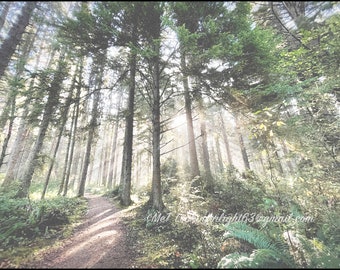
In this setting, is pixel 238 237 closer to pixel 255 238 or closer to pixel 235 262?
pixel 255 238

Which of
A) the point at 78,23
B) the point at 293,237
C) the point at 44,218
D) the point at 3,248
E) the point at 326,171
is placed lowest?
the point at 293,237

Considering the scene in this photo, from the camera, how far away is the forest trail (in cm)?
408

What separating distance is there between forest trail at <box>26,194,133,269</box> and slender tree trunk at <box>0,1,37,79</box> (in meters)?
6.71

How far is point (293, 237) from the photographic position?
5.18 meters

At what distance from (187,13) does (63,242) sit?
776 centimetres

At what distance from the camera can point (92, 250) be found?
4.80 m

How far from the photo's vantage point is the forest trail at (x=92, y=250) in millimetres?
4078

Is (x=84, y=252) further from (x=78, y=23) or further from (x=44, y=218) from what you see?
(x=78, y=23)

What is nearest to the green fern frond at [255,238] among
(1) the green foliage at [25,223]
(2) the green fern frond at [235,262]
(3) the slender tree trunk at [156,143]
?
(2) the green fern frond at [235,262]

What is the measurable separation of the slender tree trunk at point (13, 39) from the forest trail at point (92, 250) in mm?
6709

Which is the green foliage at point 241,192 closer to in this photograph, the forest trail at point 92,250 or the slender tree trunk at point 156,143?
the slender tree trunk at point 156,143

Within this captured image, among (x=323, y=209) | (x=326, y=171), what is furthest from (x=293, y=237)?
(x=326, y=171)

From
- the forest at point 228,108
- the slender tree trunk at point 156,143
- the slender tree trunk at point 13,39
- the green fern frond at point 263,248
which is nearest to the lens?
the green fern frond at point 263,248

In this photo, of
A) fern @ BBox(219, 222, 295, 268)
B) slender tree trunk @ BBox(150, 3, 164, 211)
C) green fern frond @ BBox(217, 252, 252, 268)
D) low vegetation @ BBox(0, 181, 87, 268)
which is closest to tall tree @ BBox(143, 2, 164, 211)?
slender tree trunk @ BBox(150, 3, 164, 211)
